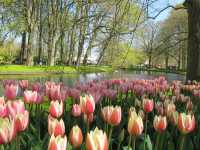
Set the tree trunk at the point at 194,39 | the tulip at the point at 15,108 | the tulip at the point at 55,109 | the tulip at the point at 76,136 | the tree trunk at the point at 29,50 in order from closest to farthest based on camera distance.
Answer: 1. the tulip at the point at 76,136
2. the tulip at the point at 15,108
3. the tulip at the point at 55,109
4. the tree trunk at the point at 194,39
5. the tree trunk at the point at 29,50

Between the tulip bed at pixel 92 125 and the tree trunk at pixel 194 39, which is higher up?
the tree trunk at pixel 194 39

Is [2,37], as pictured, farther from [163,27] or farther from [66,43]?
[163,27]

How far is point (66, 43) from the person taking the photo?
5825 centimetres

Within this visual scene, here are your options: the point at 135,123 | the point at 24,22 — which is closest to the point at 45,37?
the point at 24,22

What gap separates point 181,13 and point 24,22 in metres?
28.6

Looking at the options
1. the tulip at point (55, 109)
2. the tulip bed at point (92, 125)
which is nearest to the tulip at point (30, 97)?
the tulip bed at point (92, 125)

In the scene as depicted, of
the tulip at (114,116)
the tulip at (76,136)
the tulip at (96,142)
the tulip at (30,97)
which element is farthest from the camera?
the tulip at (30,97)

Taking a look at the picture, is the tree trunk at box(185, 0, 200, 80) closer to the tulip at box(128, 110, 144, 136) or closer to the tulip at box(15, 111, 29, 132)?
the tulip at box(128, 110, 144, 136)

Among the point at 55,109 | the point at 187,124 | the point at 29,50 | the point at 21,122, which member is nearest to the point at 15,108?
the point at 55,109

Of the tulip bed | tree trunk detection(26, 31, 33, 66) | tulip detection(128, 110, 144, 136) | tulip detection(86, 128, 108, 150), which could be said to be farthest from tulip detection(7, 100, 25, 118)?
tree trunk detection(26, 31, 33, 66)

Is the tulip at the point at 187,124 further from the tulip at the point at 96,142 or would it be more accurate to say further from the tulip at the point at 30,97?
the tulip at the point at 30,97

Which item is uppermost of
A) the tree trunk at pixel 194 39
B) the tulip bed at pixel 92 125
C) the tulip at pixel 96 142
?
the tree trunk at pixel 194 39

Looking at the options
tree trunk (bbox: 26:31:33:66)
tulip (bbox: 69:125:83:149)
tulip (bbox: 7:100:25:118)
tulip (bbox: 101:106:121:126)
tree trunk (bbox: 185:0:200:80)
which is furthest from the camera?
tree trunk (bbox: 26:31:33:66)

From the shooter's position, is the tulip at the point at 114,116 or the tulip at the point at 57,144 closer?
the tulip at the point at 57,144
